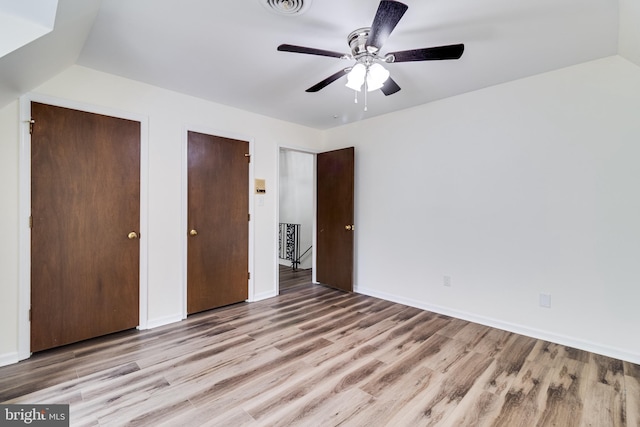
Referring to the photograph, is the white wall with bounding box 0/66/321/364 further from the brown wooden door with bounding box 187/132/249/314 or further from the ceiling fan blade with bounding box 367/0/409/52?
the ceiling fan blade with bounding box 367/0/409/52

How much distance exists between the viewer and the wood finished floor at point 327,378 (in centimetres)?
168

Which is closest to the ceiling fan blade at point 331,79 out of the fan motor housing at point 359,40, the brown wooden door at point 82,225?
the fan motor housing at point 359,40

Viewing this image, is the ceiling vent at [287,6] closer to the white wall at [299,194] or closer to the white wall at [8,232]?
the white wall at [8,232]

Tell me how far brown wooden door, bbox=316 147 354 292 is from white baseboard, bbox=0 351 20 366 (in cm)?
335

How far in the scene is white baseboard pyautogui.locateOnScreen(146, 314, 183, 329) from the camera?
9.50 ft

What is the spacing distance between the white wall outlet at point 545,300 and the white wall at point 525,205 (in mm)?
37

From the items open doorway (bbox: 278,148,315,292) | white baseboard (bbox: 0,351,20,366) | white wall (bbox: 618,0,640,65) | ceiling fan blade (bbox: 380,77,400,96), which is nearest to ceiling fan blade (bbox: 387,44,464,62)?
ceiling fan blade (bbox: 380,77,400,96)

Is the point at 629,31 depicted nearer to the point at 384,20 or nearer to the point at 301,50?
the point at 384,20

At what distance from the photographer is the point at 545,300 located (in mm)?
2643

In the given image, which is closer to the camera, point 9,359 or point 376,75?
point 376,75

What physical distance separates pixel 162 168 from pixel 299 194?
11.0 feet

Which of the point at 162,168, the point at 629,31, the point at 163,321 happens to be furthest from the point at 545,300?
the point at 162,168

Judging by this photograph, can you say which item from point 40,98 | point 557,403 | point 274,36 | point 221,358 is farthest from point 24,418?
point 557,403

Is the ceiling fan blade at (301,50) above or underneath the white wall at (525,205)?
above
